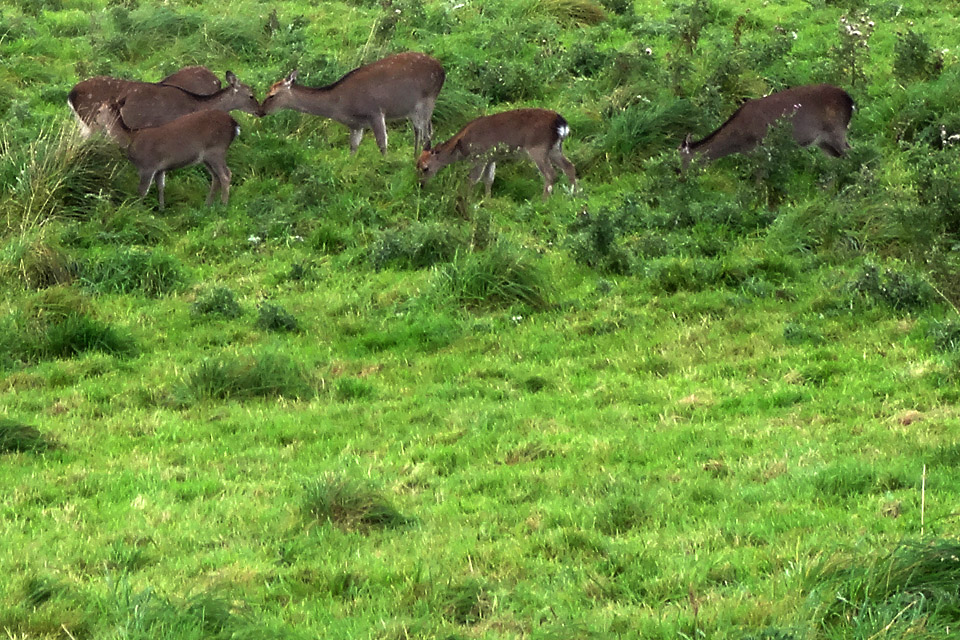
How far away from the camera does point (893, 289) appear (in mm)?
9734

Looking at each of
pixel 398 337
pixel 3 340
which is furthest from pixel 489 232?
pixel 3 340

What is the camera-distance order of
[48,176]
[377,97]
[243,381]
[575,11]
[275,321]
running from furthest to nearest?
[575,11] → [377,97] → [48,176] → [275,321] → [243,381]

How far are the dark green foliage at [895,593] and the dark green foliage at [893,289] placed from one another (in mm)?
5331

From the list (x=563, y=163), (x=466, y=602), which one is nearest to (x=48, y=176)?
(x=563, y=163)

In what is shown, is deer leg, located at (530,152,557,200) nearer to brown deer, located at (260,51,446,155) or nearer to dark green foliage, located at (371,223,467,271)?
brown deer, located at (260,51,446,155)

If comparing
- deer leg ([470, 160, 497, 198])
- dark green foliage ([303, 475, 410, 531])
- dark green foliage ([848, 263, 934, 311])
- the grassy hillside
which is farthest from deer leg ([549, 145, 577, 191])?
dark green foliage ([303, 475, 410, 531])

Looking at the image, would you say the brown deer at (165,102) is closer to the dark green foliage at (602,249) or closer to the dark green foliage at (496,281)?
the dark green foliage at (496,281)

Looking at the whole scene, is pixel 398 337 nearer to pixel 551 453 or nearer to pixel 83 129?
pixel 551 453

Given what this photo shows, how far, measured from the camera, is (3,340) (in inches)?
376

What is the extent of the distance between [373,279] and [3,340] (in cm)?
338

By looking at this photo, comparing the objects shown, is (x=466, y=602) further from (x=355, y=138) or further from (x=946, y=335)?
(x=355, y=138)

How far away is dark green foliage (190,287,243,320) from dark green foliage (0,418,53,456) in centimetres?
309

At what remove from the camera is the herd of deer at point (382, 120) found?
44.5 ft

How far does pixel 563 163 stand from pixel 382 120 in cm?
243
